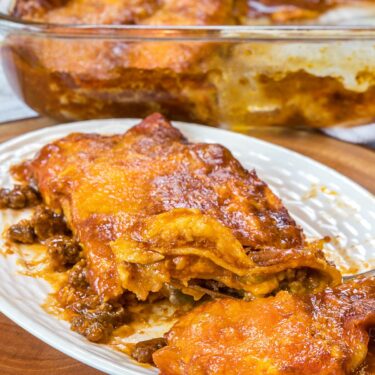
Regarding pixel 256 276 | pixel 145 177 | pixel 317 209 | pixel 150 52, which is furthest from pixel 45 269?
pixel 150 52

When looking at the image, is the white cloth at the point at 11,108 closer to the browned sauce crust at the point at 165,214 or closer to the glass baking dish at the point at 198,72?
the glass baking dish at the point at 198,72

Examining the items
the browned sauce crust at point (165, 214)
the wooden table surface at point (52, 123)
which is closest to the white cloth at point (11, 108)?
the wooden table surface at point (52, 123)

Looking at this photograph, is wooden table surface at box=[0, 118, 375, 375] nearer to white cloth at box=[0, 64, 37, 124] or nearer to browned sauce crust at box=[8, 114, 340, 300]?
white cloth at box=[0, 64, 37, 124]

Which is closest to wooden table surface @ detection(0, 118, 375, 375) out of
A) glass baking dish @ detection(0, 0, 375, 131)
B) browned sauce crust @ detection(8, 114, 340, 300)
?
glass baking dish @ detection(0, 0, 375, 131)

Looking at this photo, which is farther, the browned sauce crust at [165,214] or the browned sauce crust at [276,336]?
the browned sauce crust at [165,214]

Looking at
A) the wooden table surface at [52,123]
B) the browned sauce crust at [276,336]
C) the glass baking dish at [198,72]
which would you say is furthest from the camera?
the glass baking dish at [198,72]

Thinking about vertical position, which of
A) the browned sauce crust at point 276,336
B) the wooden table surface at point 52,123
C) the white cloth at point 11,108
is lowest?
the wooden table surface at point 52,123

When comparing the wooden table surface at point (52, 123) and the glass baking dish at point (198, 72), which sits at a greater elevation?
the glass baking dish at point (198, 72)

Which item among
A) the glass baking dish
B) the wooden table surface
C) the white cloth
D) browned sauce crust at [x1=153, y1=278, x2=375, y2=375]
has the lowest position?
the wooden table surface
